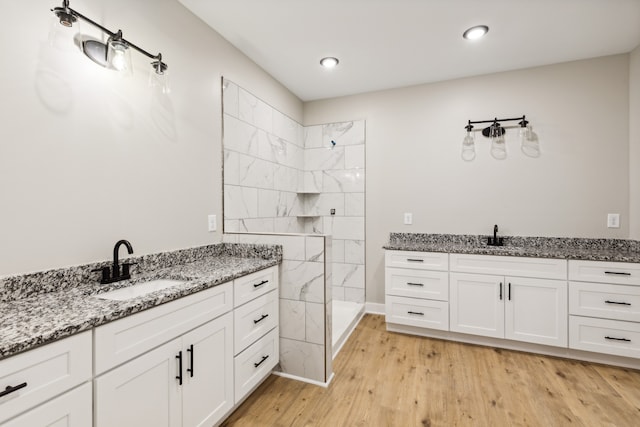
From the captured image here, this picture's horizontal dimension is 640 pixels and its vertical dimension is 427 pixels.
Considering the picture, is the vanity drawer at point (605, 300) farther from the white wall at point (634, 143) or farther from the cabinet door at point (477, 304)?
the white wall at point (634, 143)

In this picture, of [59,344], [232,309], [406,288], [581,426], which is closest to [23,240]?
[59,344]

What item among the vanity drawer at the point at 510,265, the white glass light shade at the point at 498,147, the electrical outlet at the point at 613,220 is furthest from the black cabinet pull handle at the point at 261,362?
the electrical outlet at the point at 613,220

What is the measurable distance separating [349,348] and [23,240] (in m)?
2.39

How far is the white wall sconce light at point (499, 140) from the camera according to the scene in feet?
9.64

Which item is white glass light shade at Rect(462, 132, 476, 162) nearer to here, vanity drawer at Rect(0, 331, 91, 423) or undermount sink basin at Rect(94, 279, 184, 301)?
undermount sink basin at Rect(94, 279, 184, 301)

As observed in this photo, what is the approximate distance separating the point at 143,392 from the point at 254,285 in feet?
2.69

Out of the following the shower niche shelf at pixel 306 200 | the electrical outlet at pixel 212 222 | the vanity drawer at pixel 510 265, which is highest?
the shower niche shelf at pixel 306 200

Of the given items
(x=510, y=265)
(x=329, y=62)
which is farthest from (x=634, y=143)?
(x=329, y=62)

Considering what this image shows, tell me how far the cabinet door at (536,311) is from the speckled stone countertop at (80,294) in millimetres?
2104

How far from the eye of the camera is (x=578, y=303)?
95.1 inches

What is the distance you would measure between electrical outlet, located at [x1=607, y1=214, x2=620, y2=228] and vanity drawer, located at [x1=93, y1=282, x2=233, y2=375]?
3.38 metres

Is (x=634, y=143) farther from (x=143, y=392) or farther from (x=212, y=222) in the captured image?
(x=143, y=392)

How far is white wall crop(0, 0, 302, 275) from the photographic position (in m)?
1.29

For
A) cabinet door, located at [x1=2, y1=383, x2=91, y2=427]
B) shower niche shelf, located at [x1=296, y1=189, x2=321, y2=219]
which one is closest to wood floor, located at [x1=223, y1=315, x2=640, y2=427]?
cabinet door, located at [x1=2, y1=383, x2=91, y2=427]
